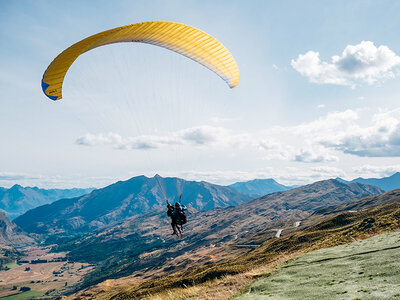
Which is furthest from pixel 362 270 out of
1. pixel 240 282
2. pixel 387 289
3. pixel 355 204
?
pixel 355 204

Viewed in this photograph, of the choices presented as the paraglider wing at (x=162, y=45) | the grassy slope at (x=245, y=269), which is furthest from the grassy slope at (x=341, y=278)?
the paraglider wing at (x=162, y=45)

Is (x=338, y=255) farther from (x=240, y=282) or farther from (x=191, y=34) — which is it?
(x=191, y=34)

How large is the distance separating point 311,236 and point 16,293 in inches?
9078

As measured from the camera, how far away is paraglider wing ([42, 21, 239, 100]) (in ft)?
52.1

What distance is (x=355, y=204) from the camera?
166500 mm

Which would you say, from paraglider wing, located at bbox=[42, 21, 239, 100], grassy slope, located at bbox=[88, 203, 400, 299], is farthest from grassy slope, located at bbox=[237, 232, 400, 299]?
paraglider wing, located at bbox=[42, 21, 239, 100]

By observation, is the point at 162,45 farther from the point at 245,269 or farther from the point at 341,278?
the point at 245,269

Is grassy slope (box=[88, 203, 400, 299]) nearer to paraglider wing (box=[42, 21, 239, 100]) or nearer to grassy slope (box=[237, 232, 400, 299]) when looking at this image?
grassy slope (box=[237, 232, 400, 299])

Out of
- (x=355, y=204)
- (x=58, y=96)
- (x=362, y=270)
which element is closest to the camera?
(x=362, y=270)

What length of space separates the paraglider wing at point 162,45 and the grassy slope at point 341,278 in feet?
51.5

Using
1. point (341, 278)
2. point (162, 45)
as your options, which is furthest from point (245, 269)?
point (162, 45)

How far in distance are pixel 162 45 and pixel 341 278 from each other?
19810mm

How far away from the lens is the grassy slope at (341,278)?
1198 cm

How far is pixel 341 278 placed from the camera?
48.7ft
